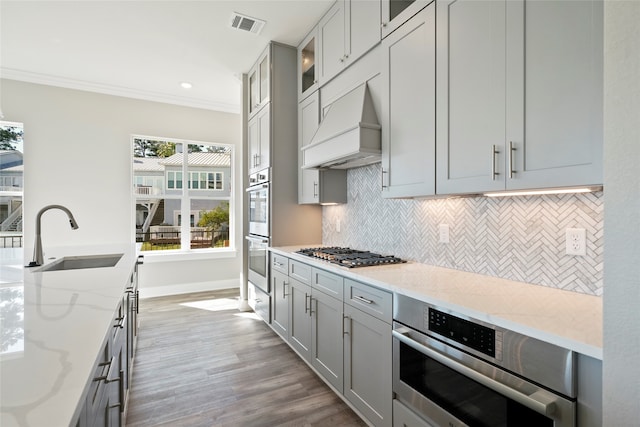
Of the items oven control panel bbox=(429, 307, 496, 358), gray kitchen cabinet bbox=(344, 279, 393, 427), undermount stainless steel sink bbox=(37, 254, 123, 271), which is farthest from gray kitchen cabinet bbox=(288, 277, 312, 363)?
undermount stainless steel sink bbox=(37, 254, 123, 271)

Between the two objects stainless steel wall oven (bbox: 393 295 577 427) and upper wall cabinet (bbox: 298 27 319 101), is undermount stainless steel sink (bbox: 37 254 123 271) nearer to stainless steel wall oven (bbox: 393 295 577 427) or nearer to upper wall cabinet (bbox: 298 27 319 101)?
upper wall cabinet (bbox: 298 27 319 101)

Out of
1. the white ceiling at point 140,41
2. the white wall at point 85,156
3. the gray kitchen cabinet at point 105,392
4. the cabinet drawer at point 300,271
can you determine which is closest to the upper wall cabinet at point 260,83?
the white ceiling at point 140,41

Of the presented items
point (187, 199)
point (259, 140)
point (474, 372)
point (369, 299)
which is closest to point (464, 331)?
point (474, 372)

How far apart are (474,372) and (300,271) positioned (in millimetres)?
1582

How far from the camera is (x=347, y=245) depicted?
303 cm

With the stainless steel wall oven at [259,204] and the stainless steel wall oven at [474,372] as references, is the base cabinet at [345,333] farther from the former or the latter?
the stainless steel wall oven at [259,204]

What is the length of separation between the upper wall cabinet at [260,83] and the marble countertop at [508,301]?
7.66 feet

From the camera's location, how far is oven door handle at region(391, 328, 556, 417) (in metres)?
0.97

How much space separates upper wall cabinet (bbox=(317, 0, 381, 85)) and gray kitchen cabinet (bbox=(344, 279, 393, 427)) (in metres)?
1.65

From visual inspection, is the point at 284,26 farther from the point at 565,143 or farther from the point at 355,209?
the point at 565,143

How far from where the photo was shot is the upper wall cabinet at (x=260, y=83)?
11.2 ft

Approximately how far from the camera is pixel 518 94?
4.31ft

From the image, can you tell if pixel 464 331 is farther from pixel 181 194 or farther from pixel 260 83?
pixel 181 194

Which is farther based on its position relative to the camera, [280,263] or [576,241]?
[280,263]
